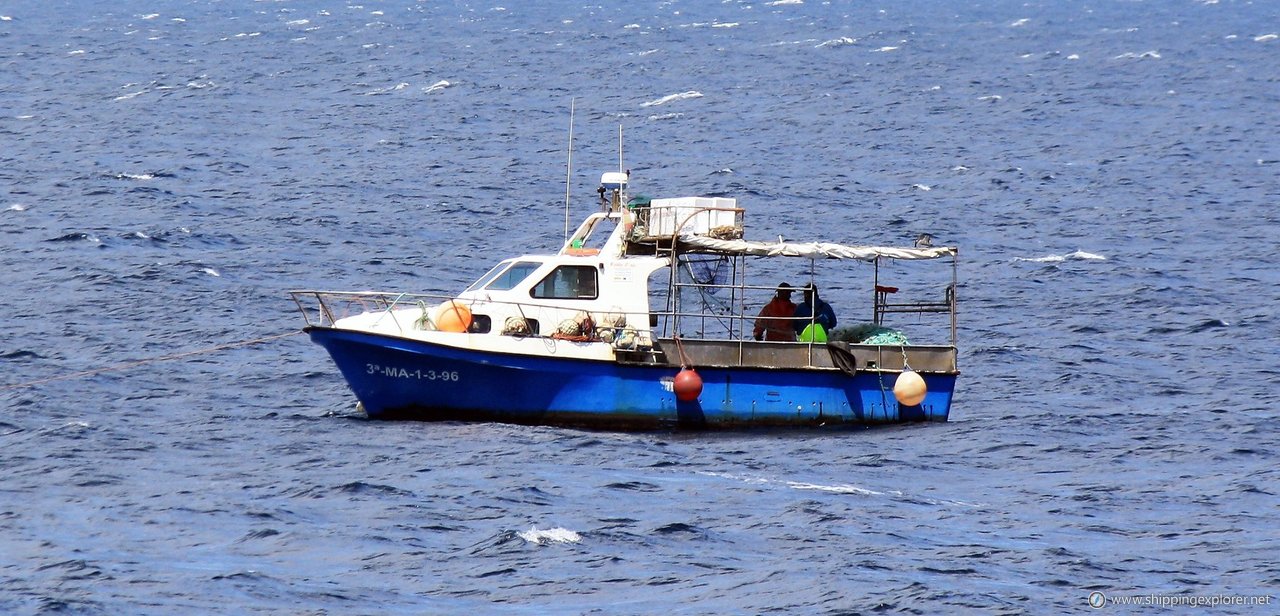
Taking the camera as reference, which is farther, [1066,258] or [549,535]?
[1066,258]

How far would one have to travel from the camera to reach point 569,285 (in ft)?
93.5

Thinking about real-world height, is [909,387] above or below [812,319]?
below

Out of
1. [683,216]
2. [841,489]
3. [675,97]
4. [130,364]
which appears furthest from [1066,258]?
[675,97]

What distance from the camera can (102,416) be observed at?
2828cm

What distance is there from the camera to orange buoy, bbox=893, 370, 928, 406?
2814 centimetres

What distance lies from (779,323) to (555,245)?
17.0 m

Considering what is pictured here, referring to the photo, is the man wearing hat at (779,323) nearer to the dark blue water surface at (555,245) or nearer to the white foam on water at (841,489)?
the dark blue water surface at (555,245)

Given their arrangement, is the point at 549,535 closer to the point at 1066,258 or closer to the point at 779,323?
the point at 779,323

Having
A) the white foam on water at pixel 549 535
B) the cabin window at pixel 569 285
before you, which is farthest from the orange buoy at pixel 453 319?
the white foam on water at pixel 549 535

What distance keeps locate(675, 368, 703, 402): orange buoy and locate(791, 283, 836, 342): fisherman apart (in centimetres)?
213

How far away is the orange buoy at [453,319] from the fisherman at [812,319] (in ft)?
16.7

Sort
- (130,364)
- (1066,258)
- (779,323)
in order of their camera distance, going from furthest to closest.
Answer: (1066,258), (130,364), (779,323)

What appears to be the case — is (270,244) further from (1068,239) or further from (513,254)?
(1068,239)

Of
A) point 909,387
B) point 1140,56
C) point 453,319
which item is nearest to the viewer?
point 453,319
